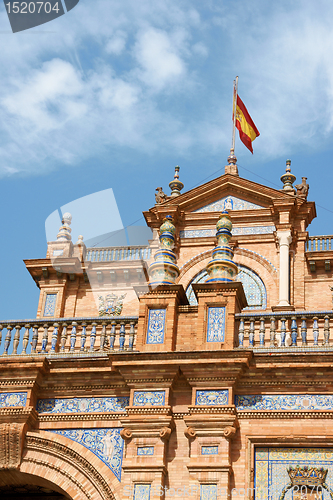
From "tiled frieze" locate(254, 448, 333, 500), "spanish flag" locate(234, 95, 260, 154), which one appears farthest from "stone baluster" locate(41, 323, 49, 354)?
"spanish flag" locate(234, 95, 260, 154)

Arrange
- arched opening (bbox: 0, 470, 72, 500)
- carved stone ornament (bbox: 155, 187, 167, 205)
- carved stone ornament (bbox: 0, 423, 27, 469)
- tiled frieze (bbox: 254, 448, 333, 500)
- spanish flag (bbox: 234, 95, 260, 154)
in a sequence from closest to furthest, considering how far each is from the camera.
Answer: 1. tiled frieze (bbox: 254, 448, 333, 500)
2. carved stone ornament (bbox: 0, 423, 27, 469)
3. arched opening (bbox: 0, 470, 72, 500)
4. carved stone ornament (bbox: 155, 187, 167, 205)
5. spanish flag (bbox: 234, 95, 260, 154)

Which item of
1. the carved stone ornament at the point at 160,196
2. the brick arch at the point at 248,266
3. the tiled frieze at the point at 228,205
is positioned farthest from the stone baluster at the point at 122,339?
the carved stone ornament at the point at 160,196

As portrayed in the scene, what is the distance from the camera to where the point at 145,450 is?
13055mm

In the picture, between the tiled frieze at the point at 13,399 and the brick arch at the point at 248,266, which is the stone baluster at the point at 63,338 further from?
the brick arch at the point at 248,266

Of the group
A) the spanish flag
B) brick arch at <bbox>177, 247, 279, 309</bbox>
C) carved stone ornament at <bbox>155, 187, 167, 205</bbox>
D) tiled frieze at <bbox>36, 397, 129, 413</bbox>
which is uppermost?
the spanish flag

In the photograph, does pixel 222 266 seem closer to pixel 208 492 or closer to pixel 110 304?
pixel 208 492

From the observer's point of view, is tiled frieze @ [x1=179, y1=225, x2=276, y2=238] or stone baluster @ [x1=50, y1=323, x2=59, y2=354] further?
tiled frieze @ [x1=179, y1=225, x2=276, y2=238]

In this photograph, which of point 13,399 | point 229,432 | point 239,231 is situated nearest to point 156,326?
point 229,432

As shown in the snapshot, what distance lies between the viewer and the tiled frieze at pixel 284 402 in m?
13.1

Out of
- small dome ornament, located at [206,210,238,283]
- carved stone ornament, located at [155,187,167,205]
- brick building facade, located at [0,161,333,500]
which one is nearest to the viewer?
brick building facade, located at [0,161,333,500]

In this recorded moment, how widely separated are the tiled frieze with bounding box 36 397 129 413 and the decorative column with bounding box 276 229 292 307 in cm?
1026

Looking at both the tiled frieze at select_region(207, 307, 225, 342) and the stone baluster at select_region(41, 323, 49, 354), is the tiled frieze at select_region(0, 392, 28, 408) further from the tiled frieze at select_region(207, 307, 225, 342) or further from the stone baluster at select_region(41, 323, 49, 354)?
the tiled frieze at select_region(207, 307, 225, 342)

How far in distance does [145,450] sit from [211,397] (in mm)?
1305

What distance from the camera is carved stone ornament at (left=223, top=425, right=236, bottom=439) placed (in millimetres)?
12828
